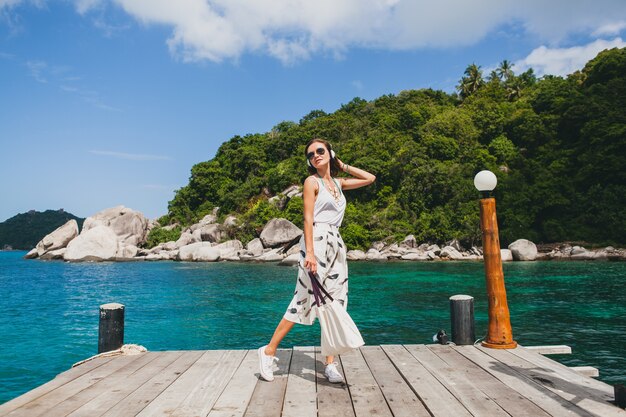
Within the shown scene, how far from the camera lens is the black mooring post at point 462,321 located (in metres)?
5.53

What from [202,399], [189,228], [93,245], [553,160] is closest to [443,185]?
[553,160]

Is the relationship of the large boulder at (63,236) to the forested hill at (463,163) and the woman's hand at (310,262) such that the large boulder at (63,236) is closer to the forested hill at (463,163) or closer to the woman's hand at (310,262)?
the forested hill at (463,163)

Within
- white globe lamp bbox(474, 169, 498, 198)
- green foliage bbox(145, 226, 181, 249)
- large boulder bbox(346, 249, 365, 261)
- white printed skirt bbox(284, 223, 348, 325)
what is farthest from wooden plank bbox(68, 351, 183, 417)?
green foliage bbox(145, 226, 181, 249)

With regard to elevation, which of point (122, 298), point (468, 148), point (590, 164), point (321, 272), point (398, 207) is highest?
point (468, 148)

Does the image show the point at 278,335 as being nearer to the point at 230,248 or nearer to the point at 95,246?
the point at 230,248

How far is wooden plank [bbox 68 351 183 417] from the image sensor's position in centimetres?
330

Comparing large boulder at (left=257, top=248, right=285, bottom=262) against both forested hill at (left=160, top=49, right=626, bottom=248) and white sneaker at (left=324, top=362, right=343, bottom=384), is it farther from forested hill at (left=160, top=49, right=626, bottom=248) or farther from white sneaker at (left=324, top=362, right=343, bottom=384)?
white sneaker at (left=324, top=362, right=343, bottom=384)

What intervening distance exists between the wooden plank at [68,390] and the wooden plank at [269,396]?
5.08ft

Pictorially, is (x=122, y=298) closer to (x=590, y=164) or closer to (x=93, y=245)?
(x=93, y=245)

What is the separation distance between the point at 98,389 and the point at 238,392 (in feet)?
4.12

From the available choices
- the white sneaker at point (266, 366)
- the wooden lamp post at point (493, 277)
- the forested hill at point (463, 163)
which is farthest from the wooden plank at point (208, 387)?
the forested hill at point (463, 163)

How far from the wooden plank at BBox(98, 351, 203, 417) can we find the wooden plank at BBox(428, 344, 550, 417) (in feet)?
9.06

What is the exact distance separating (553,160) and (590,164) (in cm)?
389

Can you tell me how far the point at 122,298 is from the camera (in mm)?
21656
